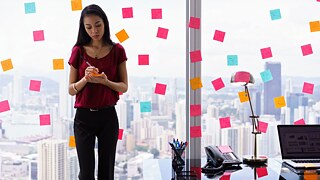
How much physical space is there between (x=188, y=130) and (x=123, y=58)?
95 cm

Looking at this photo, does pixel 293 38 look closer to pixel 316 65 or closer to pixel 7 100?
pixel 316 65

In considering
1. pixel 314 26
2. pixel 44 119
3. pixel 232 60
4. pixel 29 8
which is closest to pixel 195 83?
pixel 232 60

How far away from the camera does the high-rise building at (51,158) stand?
3.26 metres

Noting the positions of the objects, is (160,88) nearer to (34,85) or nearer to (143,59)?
(143,59)

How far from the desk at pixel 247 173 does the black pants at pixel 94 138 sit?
0.81ft

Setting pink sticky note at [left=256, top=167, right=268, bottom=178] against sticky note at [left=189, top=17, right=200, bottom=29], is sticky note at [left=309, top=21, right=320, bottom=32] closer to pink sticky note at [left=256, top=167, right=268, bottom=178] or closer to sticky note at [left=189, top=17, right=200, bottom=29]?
sticky note at [left=189, top=17, right=200, bottom=29]

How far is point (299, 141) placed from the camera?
8.92 feet

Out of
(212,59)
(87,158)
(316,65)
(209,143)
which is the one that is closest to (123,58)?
(87,158)

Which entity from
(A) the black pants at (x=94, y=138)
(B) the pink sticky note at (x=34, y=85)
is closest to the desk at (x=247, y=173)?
(A) the black pants at (x=94, y=138)

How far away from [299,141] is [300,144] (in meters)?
0.02

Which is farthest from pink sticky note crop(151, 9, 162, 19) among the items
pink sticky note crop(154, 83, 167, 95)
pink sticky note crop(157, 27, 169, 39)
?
pink sticky note crop(154, 83, 167, 95)

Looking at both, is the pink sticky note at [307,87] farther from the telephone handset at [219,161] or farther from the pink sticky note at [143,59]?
the pink sticky note at [143,59]

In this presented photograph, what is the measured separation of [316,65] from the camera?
11.3 ft

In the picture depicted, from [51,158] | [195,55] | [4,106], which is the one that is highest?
[195,55]
